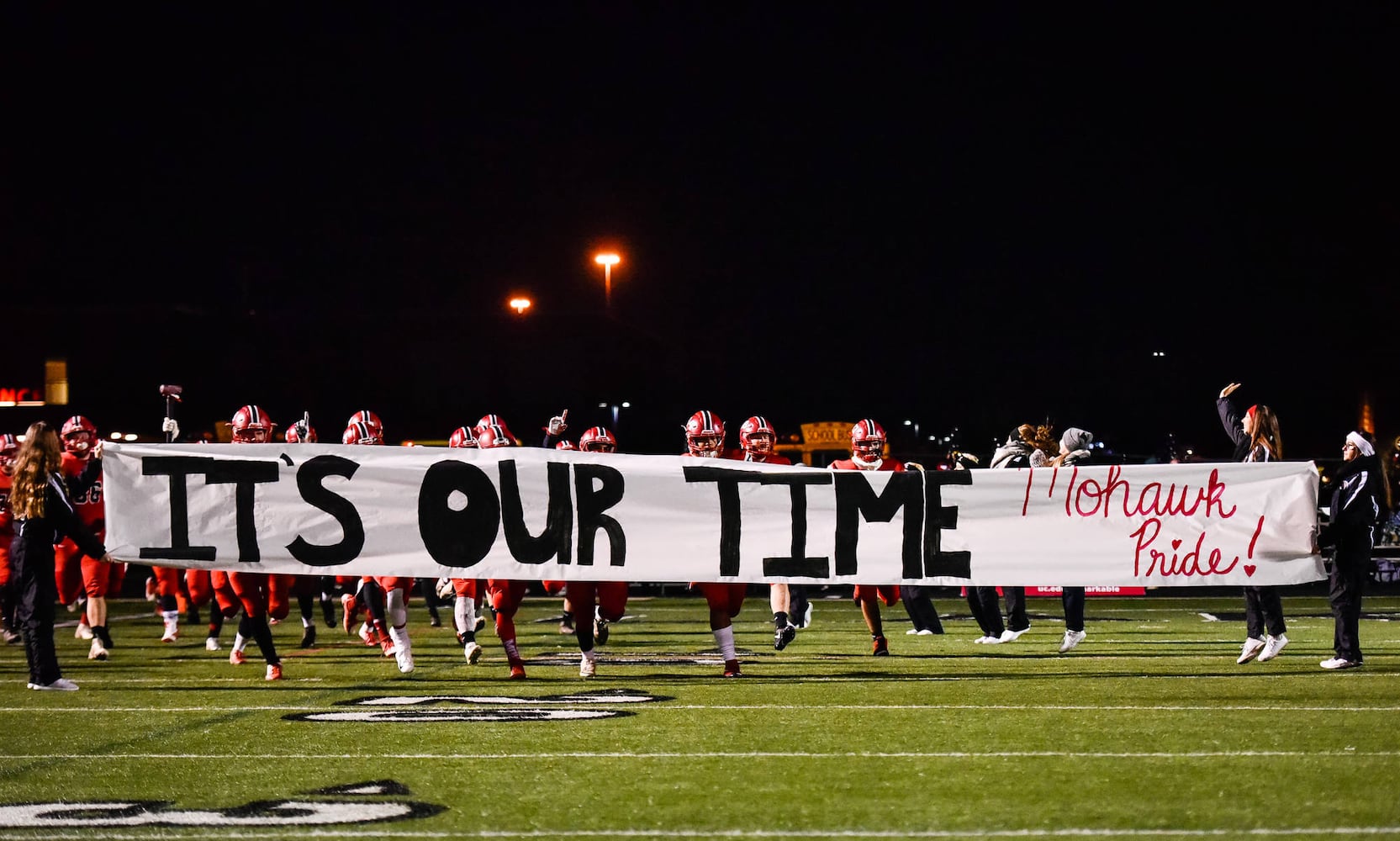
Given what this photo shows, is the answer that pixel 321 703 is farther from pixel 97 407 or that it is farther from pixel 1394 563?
pixel 97 407

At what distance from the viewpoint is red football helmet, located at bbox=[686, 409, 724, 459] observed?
12570mm

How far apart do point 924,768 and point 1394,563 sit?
19.4m

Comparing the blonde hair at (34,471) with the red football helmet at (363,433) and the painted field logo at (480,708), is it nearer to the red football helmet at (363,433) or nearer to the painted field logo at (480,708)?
the red football helmet at (363,433)

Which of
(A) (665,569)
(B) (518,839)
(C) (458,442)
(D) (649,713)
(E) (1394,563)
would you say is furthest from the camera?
(E) (1394,563)

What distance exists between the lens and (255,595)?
38.5 feet

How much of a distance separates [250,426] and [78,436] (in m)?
1.78

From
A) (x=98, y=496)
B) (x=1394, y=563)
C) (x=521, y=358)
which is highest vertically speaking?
(x=521, y=358)

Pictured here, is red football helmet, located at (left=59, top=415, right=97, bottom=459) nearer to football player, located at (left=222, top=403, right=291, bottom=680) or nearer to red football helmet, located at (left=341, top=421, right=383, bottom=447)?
football player, located at (left=222, top=403, right=291, bottom=680)

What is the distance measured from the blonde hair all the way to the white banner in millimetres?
410

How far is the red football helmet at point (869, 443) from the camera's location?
13633mm

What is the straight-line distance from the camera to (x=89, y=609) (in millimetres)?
13734

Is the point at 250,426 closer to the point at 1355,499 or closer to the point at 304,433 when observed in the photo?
the point at 304,433

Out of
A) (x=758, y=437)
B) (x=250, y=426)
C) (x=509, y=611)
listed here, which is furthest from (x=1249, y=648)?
(x=250, y=426)

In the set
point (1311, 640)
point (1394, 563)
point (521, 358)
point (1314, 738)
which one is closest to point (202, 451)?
point (1314, 738)
